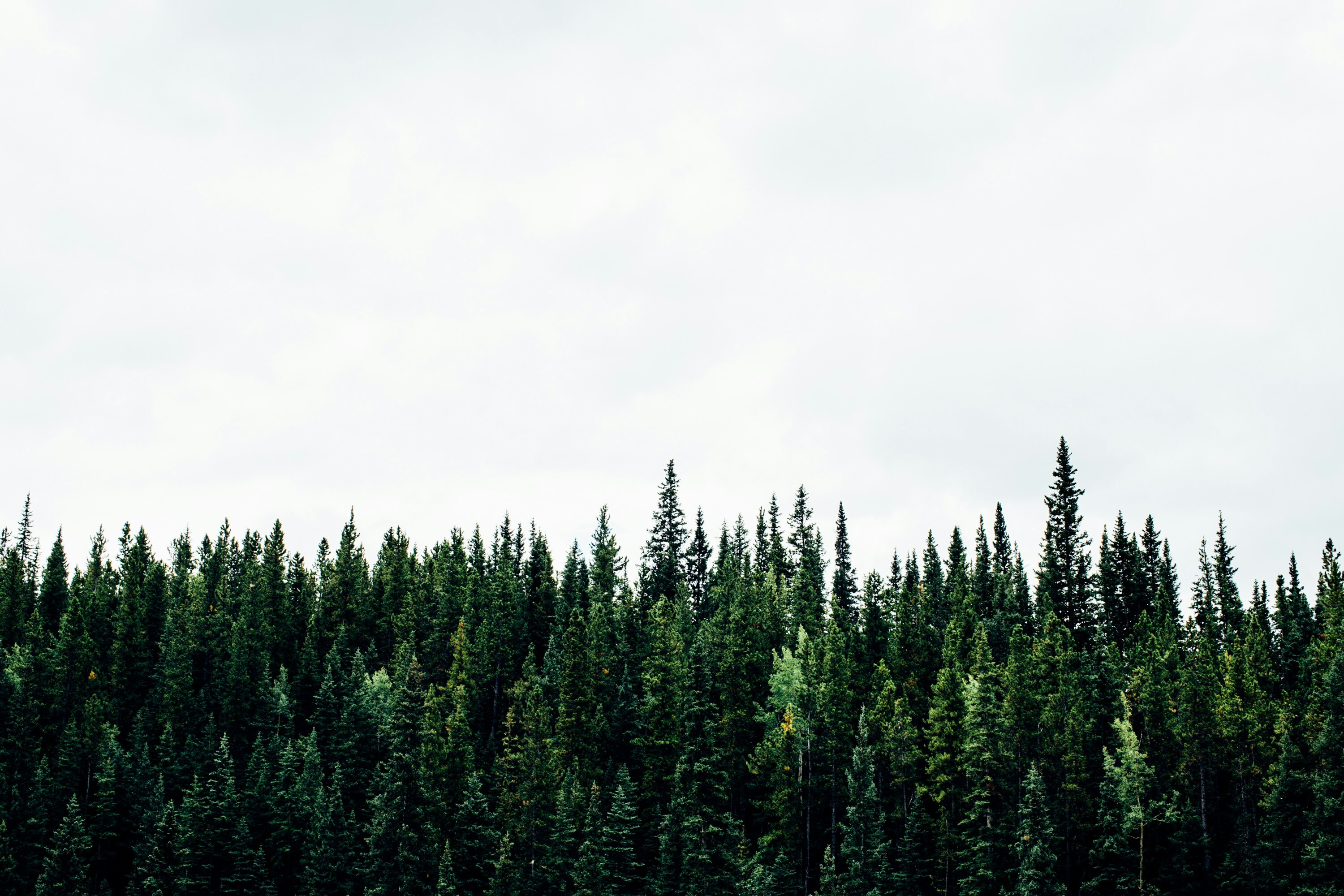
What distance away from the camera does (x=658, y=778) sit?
8981cm

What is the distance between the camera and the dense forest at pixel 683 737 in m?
77.6

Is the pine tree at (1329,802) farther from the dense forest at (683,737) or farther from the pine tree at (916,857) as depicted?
the pine tree at (916,857)

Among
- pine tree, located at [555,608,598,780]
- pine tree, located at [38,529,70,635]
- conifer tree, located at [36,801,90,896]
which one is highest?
pine tree, located at [38,529,70,635]

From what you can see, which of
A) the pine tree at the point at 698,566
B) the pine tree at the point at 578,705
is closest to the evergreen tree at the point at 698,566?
the pine tree at the point at 698,566

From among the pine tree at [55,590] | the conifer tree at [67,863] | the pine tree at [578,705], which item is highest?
the pine tree at [55,590]

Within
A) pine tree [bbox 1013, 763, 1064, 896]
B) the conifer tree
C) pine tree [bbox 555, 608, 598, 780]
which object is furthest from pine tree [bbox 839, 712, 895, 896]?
the conifer tree

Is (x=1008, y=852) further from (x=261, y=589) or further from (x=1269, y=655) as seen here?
(x=261, y=589)

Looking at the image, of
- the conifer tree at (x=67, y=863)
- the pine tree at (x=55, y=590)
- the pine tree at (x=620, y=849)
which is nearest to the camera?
the pine tree at (x=620, y=849)

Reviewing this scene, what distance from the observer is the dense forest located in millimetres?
77562

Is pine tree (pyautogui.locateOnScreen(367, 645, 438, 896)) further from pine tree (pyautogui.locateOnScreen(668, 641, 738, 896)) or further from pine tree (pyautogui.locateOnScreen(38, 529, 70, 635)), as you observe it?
pine tree (pyautogui.locateOnScreen(38, 529, 70, 635))

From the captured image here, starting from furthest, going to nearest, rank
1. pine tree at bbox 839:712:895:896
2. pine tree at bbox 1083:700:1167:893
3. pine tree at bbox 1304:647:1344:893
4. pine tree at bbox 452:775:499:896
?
pine tree at bbox 452:775:499:896, pine tree at bbox 839:712:895:896, pine tree at bbox 1083:700:1167:893, pine tree at bbox 1304:647:1344:893

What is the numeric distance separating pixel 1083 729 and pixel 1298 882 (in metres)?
16.4

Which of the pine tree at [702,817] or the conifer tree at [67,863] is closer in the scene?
the pine tree at [702,817]

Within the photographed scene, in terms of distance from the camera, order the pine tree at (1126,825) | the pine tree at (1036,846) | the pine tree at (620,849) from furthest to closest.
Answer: the pine tree at (620,849) < the pine tree at (1126,825) < the pine tree at (1036,846)
